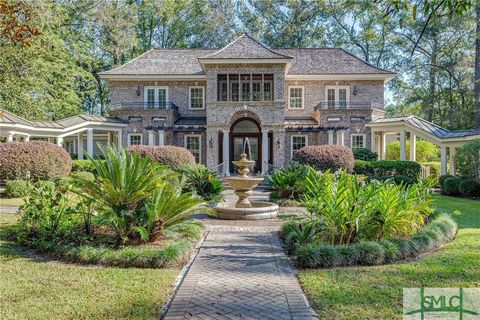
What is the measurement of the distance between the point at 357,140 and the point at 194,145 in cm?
1175

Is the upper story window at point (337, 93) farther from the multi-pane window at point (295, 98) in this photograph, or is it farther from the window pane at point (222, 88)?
the window pane at point (222, 88)

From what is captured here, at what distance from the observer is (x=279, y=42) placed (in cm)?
4016

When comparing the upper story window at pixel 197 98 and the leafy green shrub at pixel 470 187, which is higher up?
the upper story window at pixel 197 98

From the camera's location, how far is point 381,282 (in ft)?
16.6

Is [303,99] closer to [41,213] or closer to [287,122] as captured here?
[287,122]

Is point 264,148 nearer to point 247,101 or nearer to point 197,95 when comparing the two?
point 247,101

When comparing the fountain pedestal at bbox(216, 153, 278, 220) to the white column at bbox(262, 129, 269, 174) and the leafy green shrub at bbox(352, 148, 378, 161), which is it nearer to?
the white column at bbox(262, 129, 269, 174)

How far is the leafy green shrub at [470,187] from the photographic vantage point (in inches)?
648

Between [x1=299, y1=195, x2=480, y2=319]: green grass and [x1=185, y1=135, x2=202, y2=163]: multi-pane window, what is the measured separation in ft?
67.9

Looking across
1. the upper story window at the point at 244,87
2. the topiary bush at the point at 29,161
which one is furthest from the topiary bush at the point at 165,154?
the upper story window at the point at 244,87

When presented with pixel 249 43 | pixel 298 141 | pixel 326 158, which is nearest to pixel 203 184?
pixel 326 158

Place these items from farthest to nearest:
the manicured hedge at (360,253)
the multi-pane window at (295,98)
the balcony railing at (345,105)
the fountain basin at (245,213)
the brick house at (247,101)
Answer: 1. the multi-pane window at (295,98)
2. the balcony railing at (345,105)
3. the brick house at (247,101)
4. the fountain basin at (245,213)
5. the manicured hedge at (360,253)

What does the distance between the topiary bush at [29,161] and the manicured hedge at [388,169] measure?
1533 centimetres

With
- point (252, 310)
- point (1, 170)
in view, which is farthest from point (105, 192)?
point (1, 170)
